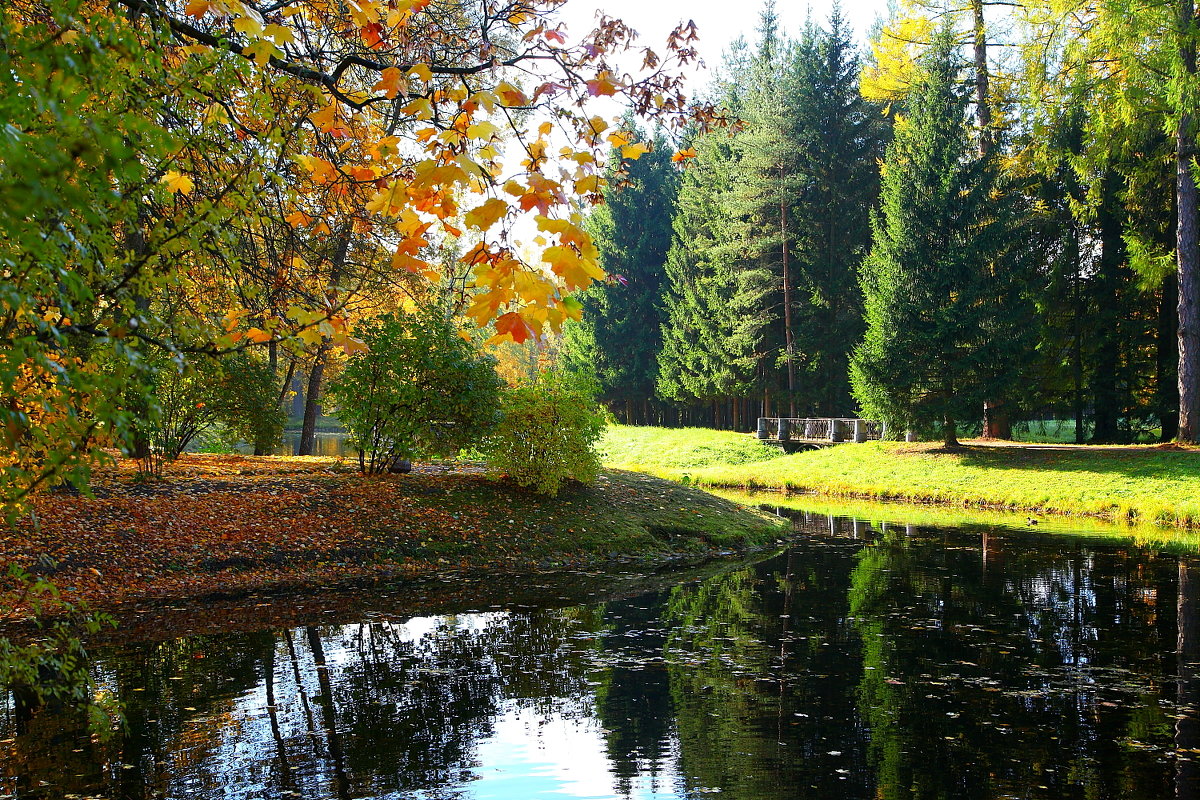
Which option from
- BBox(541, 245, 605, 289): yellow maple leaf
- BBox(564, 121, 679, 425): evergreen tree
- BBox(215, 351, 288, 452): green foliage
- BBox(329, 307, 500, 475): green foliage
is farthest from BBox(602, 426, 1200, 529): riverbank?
BBox(541, 245, 605, 289): yellow maple leaf

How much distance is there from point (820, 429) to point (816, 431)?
20 centimetres

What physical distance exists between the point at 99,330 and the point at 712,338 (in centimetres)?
3503

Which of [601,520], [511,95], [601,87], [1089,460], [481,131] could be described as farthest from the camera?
[1089,460]

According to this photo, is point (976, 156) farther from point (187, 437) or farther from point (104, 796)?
point (104, 796)

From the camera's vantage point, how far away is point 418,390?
1223cm

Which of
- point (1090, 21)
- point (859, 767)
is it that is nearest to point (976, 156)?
point (1090, 21)

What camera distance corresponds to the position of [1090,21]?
21.7 meters

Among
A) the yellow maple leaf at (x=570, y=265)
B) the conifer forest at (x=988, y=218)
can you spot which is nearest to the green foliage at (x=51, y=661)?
the yellow maple leaf at (x=570, y=265)

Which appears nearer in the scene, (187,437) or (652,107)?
(652,107)

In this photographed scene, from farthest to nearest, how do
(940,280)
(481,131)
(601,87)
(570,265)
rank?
(940,280), (601,87), (481,131), (570,265)

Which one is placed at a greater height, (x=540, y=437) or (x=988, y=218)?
(x=988, y=218)

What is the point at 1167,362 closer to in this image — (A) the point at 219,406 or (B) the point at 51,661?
(A) the point at 219,406

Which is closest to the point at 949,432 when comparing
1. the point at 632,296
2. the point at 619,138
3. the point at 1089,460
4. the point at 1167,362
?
the point at 1089,460

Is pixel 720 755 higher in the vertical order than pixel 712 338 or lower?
lower
